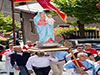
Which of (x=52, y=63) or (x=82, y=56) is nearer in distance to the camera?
(x=82, y=56)

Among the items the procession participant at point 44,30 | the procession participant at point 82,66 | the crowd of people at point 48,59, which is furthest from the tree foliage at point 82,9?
the procession participant at point 82,66

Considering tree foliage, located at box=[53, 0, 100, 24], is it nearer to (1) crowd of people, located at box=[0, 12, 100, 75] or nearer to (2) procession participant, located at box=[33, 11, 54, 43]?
(1) crowd of people, located at box=[0, 12, 100, 75]

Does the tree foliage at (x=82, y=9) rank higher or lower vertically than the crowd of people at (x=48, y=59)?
higher

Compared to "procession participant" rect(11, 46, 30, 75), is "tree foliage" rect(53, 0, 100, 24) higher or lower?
higher

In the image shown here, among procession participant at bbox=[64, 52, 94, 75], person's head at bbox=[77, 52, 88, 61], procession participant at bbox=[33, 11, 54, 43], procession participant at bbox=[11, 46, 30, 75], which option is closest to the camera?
person's head at bbox=[77, 52, 88, 61]

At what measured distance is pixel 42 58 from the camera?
7.43 meters

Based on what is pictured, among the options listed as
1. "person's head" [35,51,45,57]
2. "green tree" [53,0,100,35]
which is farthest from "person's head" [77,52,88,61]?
"green tree" [53,0,100,35]

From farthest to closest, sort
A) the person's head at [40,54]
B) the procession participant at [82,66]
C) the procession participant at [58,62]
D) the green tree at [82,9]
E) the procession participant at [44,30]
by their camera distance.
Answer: the green tree at [82,9], the procession participant at [44,30], the procession participant at [58,62], the person's head at [40,54], the procession participant at [82,66]

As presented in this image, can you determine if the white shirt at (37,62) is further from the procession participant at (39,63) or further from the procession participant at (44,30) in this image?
the procession participant at (44,30)

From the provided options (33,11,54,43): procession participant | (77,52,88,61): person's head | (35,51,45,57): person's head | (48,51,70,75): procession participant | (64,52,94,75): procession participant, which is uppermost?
(33,11,54,43): procession participant

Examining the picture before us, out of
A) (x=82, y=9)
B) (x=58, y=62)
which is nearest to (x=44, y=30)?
(x=58, y=62)

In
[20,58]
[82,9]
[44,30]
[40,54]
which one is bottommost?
[20,58]

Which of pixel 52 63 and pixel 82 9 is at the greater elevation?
pixel 82 9

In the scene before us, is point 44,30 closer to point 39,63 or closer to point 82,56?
point 39,63
